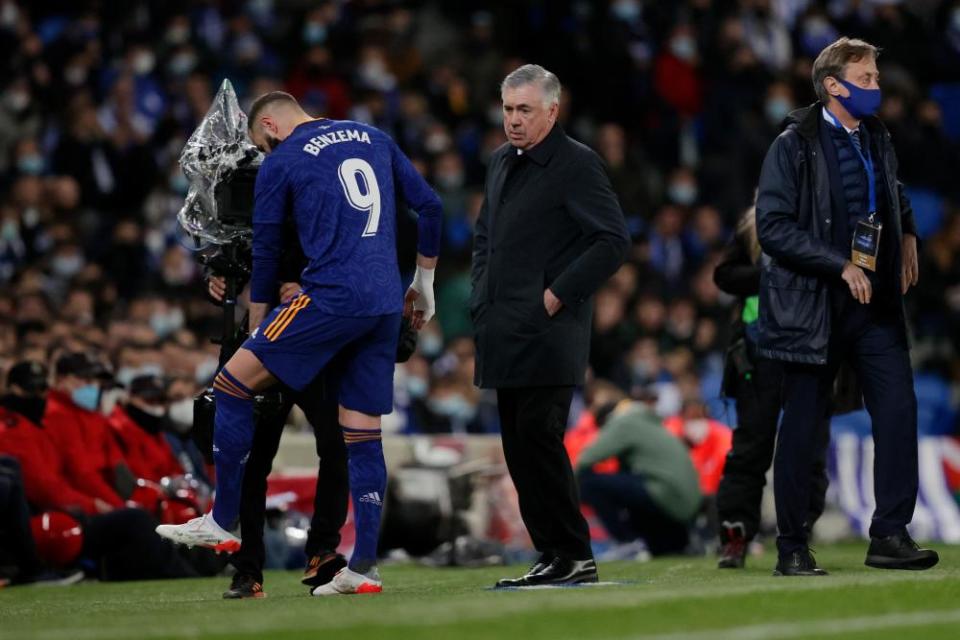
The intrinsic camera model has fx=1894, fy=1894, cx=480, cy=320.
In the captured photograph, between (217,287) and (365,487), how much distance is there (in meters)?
1.23

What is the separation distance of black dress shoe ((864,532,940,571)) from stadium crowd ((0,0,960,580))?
18.4 ft

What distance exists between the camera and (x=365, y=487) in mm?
8281

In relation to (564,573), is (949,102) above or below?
above

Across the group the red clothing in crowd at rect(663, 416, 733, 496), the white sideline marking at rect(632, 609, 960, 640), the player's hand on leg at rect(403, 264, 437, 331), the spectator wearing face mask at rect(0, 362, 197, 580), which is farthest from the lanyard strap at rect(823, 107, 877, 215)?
the red clothing in crowd at rect(663, 416, 733, 496)

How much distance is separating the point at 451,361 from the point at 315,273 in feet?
32.6

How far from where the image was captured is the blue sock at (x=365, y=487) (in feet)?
27.1

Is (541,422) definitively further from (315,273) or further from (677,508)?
(677,508)

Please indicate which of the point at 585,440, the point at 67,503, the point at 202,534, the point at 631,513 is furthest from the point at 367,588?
the point at 585,440

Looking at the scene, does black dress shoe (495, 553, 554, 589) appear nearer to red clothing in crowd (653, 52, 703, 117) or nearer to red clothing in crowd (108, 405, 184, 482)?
A: red clothing in crowd (108, 405, 184, 482)

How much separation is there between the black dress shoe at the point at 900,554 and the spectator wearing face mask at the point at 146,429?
556 cm

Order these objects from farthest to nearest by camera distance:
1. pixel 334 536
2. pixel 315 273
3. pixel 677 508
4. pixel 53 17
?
pixel 53 17 < pixel 677 508 < pixel 334 536 < pixel 315 273

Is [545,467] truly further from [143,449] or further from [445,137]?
[445,137]

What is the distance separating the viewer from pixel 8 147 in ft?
59.4

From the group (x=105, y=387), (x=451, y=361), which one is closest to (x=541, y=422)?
(x=105, y=387)
